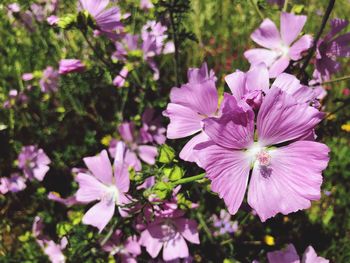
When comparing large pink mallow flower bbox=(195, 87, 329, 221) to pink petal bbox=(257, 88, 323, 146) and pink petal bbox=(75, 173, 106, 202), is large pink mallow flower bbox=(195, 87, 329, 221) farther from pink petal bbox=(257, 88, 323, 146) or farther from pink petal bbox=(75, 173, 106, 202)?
pink petal bbox=(75, 173, 106, 202)

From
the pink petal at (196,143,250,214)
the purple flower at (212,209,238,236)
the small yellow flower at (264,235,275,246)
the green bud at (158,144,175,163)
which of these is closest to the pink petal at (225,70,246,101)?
the pink petal at (196,143,250,214)

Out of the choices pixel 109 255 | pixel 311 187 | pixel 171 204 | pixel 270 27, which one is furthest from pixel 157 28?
pixel 311 187

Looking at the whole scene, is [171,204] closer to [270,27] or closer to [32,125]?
[270,27]

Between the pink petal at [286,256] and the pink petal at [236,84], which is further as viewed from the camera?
the pink petal at [286,256]

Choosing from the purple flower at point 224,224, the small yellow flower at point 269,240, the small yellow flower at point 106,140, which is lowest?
the small yellow flower at point 269,240

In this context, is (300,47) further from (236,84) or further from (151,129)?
(151,129)

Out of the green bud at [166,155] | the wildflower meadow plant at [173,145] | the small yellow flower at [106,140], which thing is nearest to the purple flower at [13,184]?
the wildflower meadow plant at [173,145]

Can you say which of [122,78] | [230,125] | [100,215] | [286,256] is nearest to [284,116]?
[230,125]

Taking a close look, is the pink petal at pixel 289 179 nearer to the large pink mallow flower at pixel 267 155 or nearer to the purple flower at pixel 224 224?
the large pink mallow flower at pixel 267 155
